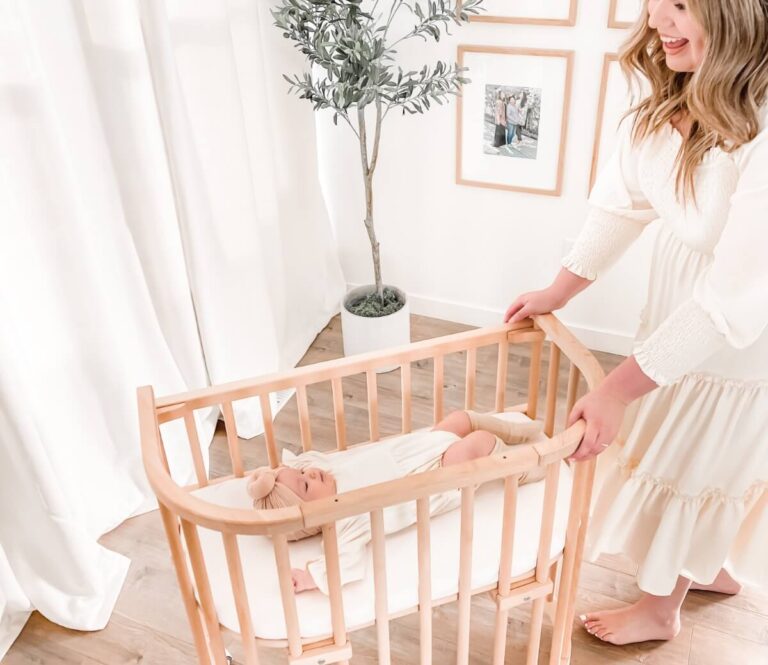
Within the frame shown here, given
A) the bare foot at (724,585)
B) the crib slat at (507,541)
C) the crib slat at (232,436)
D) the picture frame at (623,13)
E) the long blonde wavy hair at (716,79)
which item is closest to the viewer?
the long blonde wavy hair at (716,79)

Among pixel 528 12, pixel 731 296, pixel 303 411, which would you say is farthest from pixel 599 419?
pixel 528 12

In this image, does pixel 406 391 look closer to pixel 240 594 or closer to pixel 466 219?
pixel 240 594

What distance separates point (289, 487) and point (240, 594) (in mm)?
274

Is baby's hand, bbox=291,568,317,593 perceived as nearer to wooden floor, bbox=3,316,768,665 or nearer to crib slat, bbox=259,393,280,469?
crib slat, bbox=259,393,280,469

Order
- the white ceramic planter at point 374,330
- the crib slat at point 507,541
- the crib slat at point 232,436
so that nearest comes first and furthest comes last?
the crib slat at point 507,541, the crib slat at point 232,436, the white ceramic planter at point 374,330

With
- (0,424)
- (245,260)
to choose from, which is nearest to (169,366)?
(245,260)

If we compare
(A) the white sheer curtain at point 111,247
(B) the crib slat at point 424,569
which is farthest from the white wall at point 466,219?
(B) the crib slat at point 424,569

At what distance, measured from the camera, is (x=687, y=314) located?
121 centimetres

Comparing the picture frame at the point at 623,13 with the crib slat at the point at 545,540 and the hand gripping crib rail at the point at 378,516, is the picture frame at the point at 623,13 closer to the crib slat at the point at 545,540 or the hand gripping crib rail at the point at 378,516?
the hand gripping crib rail at the point at 378,516

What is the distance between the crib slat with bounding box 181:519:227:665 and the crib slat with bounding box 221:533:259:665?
4 cm

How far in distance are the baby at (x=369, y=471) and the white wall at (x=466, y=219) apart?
1.14m

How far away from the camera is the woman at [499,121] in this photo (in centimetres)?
243

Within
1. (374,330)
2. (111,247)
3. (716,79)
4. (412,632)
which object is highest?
(716,79)

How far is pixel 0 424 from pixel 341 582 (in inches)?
32.3
